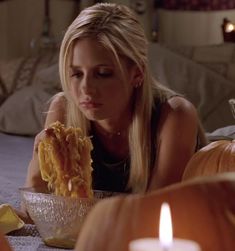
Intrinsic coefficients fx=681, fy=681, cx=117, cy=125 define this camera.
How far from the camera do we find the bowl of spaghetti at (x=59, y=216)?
3.05 ft

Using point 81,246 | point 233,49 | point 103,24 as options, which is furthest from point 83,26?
point 233,49

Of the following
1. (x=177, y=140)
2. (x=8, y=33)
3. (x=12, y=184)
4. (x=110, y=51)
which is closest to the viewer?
(x=110, y=51)

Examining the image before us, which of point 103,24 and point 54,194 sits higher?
point 103,24

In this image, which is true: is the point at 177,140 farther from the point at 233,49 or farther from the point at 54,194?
the point at 233,49

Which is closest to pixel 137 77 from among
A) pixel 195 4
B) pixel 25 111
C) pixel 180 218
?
pixel 180 218

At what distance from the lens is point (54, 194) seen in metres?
0.96

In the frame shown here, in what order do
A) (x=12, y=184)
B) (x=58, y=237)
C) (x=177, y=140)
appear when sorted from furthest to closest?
1. (x=12, y=184)
2. (x=177, y=140)
3. (x=58, y=237)

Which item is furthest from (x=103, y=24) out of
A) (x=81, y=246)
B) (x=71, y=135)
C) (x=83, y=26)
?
(x=81, y=246)

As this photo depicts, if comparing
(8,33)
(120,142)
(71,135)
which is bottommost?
(8,33)

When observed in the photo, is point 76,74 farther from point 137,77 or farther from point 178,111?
point 178,111

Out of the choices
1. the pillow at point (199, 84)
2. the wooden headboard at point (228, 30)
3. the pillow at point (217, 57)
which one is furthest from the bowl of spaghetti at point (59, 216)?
the wooden headboard at point (228, 30)

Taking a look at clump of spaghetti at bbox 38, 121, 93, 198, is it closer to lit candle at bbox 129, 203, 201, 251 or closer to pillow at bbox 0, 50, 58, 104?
lit candle at bbox 129, 203, 201, 251

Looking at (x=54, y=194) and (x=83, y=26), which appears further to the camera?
(x=83, y=26)

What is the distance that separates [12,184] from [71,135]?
850mm
